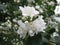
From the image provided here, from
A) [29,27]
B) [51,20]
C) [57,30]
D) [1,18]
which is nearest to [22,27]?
[29,27]

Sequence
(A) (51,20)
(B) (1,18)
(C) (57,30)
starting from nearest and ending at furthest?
(C) (57,30) < (A) (51,20) < (B) (1,18)

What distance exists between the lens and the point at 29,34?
1039 millimetres

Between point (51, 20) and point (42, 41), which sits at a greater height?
point (51, 20)

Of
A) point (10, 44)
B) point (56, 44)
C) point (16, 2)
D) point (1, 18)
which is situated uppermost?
point (16, 2)

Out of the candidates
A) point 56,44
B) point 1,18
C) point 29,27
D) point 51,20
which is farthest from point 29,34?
point 1,18

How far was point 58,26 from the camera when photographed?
114 centimetres

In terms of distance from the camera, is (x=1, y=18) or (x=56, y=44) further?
(x=1, y=18)

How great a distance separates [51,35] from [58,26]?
0.07 meters

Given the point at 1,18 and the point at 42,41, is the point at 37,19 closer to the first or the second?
the point at 42,41

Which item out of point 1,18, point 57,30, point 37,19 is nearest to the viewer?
point 37,19

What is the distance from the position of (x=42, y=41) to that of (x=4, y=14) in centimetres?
105

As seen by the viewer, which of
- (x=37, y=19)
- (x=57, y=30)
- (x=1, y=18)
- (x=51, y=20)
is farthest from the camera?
(x=1, y=18)

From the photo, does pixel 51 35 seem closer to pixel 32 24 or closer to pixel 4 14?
pixel 32 24

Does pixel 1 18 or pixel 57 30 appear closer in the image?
pixel 57 30
